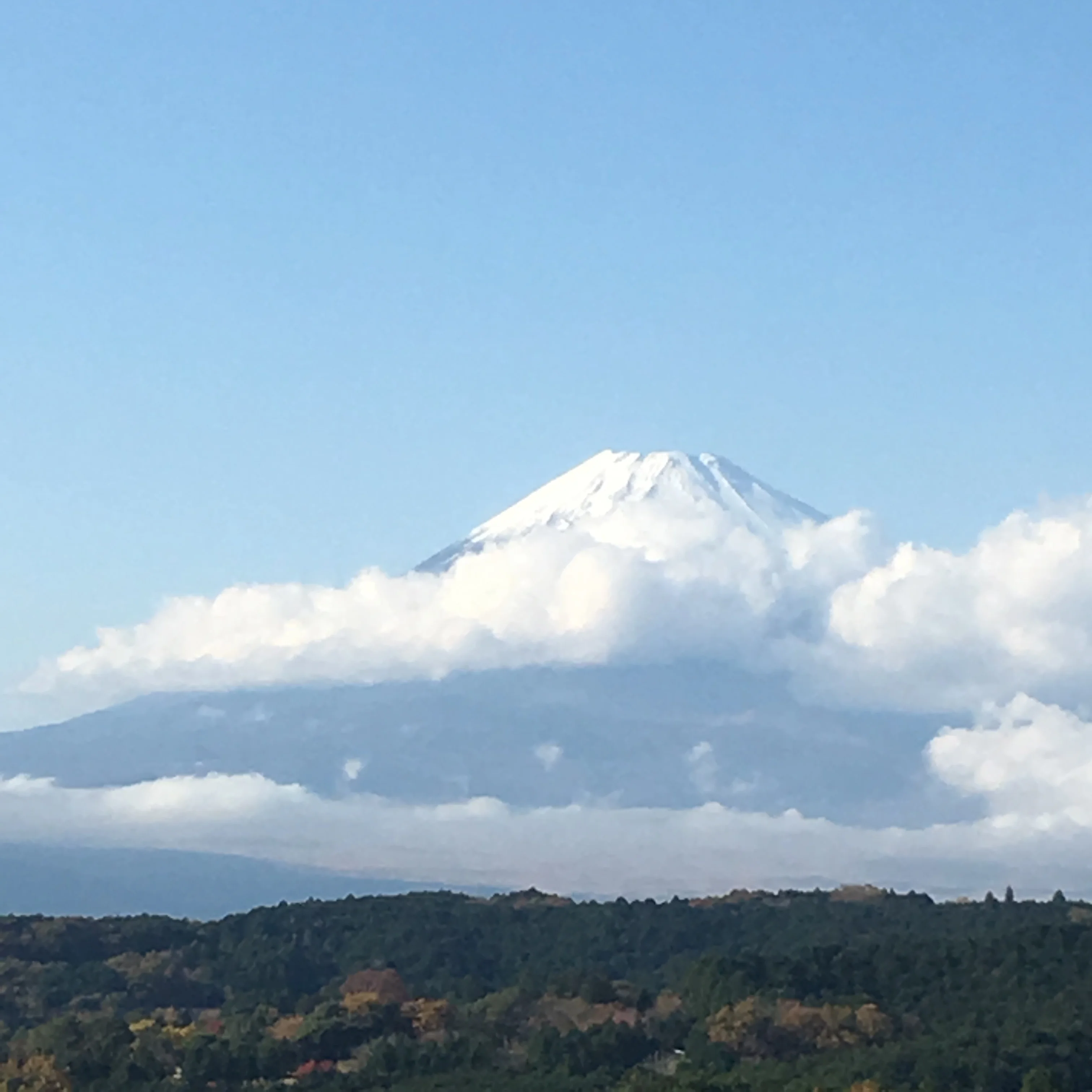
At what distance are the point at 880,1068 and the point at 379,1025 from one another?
110 ft

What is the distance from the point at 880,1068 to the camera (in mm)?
90375

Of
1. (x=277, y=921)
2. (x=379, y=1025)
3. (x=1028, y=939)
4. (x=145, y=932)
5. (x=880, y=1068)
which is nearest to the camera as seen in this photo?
(x=880, y=1068)

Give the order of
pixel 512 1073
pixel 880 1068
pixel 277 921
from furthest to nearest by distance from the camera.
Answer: pixel 277 921, pixel 512 1073, pixel 880 1068

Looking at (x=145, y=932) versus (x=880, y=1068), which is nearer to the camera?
(x=880, y=1068)

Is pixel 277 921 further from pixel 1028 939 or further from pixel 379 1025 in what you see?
pixel 1028 939

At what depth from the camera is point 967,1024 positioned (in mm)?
105500

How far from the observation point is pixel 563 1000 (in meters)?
122

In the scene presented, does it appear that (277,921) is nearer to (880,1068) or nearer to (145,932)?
(145,932)

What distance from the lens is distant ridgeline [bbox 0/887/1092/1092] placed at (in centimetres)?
9856

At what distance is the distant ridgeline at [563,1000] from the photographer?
98.6m

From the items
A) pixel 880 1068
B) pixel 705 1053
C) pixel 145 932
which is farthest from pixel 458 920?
pixel 880 1068

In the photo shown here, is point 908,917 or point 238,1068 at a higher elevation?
point 908,917

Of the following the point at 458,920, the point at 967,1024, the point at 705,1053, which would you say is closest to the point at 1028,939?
the point at 967,1024

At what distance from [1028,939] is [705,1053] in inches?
1057
